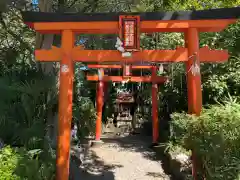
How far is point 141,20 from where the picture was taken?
4.85m

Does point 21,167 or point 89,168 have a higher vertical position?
point 21,167

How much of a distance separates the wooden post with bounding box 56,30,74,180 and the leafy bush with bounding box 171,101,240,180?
78.4 inches

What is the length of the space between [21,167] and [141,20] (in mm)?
3109

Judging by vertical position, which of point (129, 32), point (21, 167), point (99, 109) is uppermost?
point (129, 32)

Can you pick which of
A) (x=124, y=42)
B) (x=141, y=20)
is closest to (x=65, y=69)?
(x=124, y=42)

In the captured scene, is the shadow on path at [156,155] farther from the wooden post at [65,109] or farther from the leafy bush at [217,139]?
the wooden post at [65,109]

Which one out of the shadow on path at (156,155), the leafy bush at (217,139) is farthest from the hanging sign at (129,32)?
the shadow on path at (156,155)

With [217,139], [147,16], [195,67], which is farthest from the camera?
[147,16]

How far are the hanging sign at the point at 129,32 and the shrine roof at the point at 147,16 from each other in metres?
0.13

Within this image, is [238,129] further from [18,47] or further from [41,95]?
[18,47]

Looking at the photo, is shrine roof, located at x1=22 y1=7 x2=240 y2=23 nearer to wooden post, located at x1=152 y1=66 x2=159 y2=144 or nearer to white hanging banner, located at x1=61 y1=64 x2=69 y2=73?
white hanging banner, located at x1=61 y1=64 x2=69 y2=73

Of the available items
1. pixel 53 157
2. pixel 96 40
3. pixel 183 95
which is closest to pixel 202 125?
pixel 53 157

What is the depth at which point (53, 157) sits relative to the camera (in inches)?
210

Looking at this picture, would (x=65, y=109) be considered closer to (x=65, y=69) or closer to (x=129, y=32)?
(x=65, y=69)
